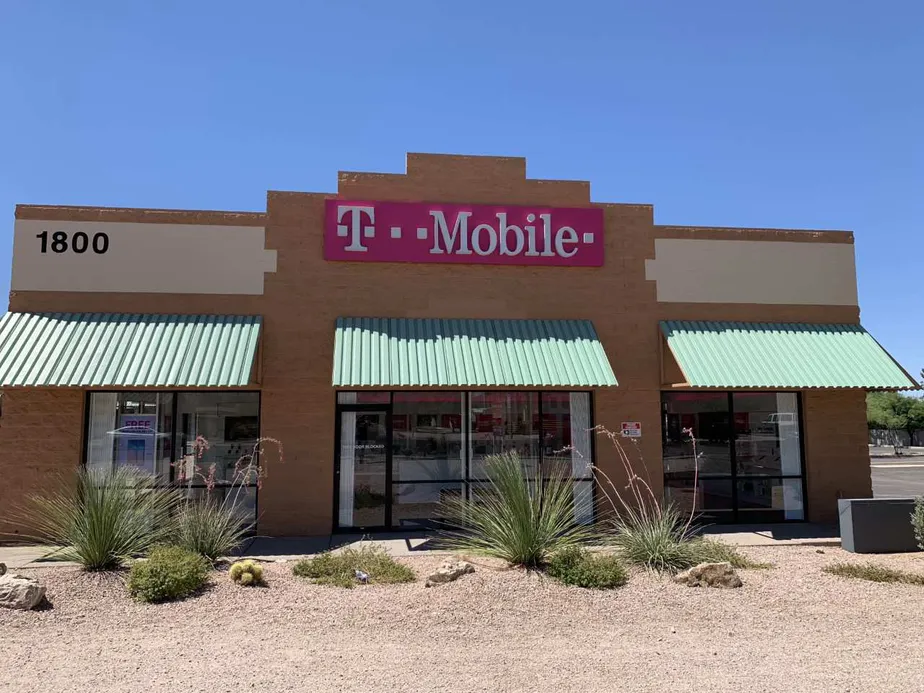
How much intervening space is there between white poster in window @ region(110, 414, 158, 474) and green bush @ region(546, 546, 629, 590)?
7.72 m

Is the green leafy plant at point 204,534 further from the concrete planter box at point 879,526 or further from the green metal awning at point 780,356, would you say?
the concrete planter box at point 879,526

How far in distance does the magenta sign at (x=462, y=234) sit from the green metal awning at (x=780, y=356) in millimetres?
2490

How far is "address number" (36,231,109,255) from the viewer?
1213cm

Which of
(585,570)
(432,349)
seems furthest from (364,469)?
(585,570)

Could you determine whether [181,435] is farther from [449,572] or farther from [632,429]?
[632,429]

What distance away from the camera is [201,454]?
39.7 ft

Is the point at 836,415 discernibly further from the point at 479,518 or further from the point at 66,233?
the point at 66,233

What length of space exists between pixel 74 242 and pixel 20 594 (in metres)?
7.16

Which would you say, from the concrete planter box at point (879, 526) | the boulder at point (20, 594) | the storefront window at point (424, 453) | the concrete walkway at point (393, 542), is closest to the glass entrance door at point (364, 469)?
the storefront window at point (424, 453)

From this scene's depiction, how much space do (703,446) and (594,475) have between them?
2.39m

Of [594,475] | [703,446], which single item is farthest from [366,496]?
[703,446]

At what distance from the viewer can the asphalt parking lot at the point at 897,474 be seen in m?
21.1

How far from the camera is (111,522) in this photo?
8688 mm

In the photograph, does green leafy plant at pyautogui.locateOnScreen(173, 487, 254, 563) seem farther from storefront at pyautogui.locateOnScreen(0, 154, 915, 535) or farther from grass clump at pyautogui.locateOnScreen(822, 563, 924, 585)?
grass clump at pyautogui.locateOnScreen(822, 563, 924, 585)
